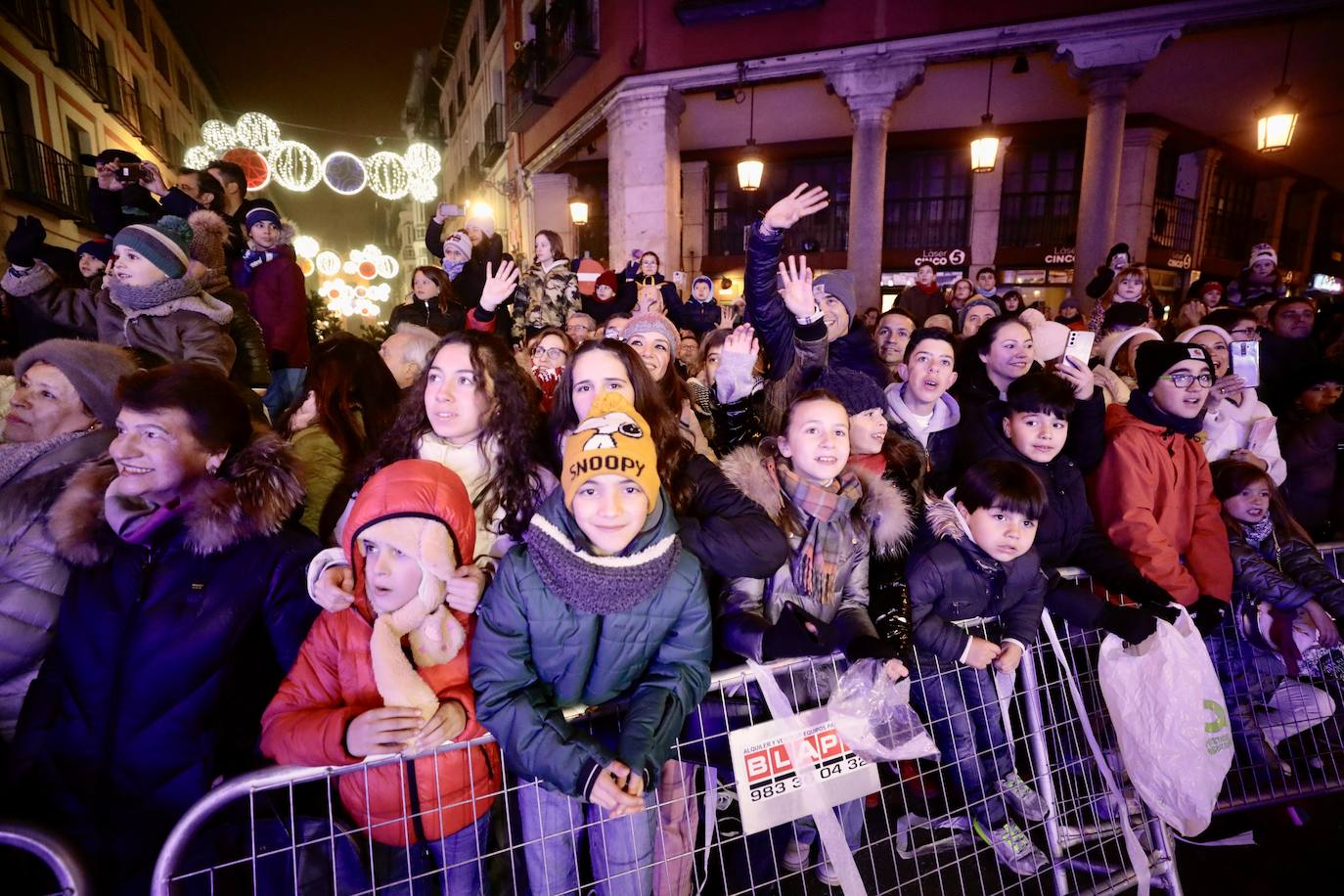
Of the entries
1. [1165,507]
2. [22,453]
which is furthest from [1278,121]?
[22,453]

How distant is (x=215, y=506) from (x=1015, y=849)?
318cm

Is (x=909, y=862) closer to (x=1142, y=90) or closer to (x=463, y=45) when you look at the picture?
(x=1142, y=90)

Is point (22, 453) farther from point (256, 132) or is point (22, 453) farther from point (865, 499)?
point (256, 132)

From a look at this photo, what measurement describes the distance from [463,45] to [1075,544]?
30.7 metres

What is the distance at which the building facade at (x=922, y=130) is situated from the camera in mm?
9562

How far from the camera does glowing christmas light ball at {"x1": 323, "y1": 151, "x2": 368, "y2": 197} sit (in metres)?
11.6

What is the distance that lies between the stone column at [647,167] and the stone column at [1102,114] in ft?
20.9

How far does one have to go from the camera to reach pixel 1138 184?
1399 centimetres

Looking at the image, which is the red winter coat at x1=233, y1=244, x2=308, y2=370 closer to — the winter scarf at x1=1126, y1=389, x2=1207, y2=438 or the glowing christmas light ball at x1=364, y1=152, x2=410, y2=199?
the winter scarf at x1=1126, y1=389, x2=1207, y2=438

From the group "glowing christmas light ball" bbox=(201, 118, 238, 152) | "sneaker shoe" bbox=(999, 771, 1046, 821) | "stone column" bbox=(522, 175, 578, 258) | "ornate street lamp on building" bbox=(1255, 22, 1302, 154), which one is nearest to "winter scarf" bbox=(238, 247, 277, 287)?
"sneaker shoe" bbox=(999, 771, 1046, 821)

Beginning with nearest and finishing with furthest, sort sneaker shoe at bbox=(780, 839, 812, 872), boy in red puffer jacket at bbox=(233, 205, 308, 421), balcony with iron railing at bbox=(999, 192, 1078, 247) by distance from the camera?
sneaker shoe at bbox=(780, 839, 812, 872) < boy in red puffer jacket at bbox=(233, 205, 308, 421) < balcony with iron railing at bbox=(999, 192, 1078, 247)

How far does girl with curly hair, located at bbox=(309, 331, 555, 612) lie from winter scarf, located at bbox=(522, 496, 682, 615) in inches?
22.8

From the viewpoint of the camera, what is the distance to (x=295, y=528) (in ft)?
7.11

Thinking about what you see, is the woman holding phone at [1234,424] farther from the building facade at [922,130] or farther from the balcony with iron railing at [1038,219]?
the balcony with iron railing at [1038,219]
